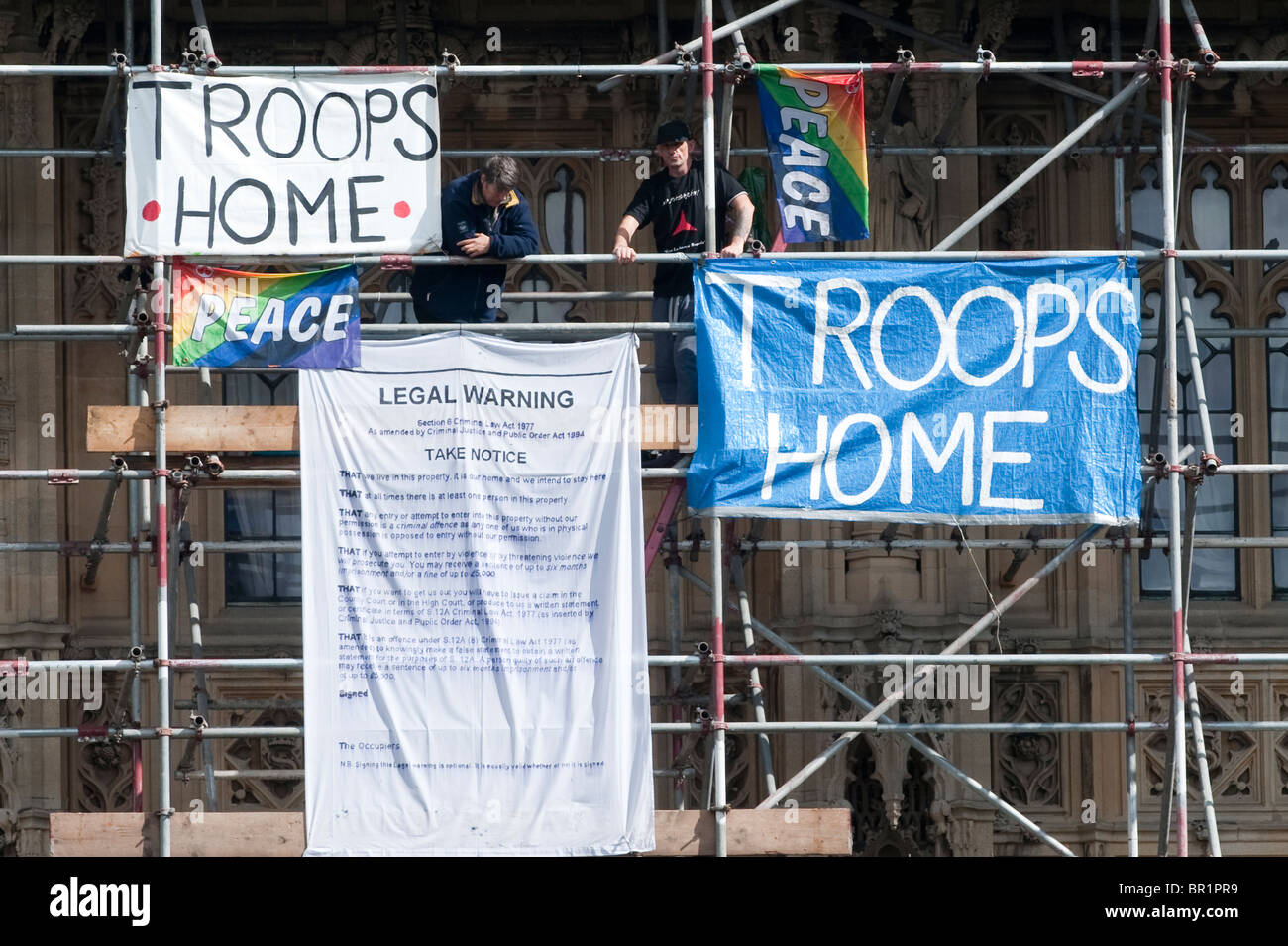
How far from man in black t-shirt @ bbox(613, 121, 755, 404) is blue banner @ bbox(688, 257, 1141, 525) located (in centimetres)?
44

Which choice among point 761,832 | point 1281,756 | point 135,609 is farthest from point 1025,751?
point 135,609

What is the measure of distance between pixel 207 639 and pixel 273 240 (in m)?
3.86

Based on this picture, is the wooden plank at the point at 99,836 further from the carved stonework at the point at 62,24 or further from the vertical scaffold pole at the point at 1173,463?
the carved stonework at the point at 62,24

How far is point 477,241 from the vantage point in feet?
49.6

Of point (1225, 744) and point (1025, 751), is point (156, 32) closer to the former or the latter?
point (1025, 751)

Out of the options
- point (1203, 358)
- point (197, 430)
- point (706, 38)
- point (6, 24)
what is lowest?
point (197, 430)

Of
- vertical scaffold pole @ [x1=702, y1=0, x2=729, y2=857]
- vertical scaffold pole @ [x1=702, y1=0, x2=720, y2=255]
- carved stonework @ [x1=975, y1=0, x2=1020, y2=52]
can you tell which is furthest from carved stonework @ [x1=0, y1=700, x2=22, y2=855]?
carved stonework @ [x1=975, y1=0, x2=1020, y2=52]

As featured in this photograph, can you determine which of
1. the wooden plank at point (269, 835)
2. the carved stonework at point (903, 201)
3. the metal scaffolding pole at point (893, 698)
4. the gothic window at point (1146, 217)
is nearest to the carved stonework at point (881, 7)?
the carved stonework at point (903, 201)

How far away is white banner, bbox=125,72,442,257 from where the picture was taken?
49.8 ft

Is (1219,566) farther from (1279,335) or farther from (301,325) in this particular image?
(301,325)

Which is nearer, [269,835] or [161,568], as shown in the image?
[269,835]

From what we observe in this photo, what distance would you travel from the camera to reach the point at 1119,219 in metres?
17.3

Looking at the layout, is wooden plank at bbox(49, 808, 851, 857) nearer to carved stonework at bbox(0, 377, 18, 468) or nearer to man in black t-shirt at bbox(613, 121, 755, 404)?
man in black t-shirt at bbox(613, 121, 755, 404)

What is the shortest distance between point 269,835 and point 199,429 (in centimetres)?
233
